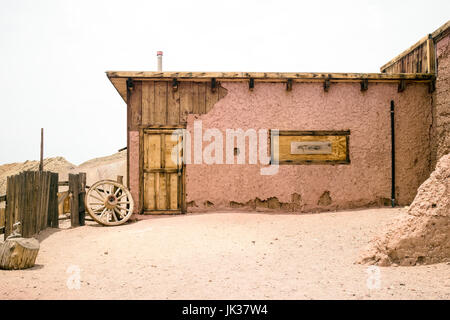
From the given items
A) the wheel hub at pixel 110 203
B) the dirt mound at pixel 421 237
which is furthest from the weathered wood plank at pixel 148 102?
the dirt mound at pixel 421 237

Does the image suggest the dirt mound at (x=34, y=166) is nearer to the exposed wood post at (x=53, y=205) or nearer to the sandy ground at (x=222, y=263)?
the exposed wood post at (x=53, y=205)

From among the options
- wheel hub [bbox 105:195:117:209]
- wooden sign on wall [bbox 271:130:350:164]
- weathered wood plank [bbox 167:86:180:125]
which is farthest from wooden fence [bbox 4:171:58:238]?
wooden sign on wall [bbox 271:130:350:164]

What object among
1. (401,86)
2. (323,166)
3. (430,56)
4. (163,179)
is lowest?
(163,179)

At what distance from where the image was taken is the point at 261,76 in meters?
8.82

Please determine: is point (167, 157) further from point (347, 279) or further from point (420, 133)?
point (420, 133)

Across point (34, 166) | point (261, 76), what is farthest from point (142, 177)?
point (34, 166)

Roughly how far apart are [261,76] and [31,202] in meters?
5.71

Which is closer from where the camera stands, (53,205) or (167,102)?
(53,205)

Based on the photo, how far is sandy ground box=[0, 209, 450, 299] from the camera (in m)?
3.74

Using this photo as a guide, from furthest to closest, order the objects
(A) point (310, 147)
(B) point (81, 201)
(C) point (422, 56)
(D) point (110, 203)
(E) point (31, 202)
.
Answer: (C) point (422, 56) < (B) point (81, 201) < (A) point (310, 147) < (D) point (110, 203) < (E) point (31, 202)

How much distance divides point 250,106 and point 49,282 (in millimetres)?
6110

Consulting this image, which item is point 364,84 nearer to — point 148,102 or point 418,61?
point 418,61

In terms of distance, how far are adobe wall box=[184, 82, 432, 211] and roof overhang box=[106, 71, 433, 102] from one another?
0.56 feet

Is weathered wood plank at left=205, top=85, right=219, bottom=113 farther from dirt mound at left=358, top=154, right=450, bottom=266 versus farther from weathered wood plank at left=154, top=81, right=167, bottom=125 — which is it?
dirt mound at left=358, top=154, right=450, bottom=266
